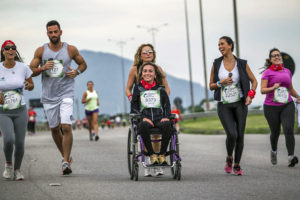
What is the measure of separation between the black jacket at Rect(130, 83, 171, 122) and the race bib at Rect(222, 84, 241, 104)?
109 cm

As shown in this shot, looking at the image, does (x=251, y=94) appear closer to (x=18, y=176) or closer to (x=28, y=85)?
(x=28, y=85)

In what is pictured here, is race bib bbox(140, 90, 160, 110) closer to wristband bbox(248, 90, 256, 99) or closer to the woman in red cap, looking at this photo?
wristband bbox(248, 90, 256, 99)

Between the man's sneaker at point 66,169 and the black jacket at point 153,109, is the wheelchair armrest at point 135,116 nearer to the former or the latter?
the black jacket at point 153,109

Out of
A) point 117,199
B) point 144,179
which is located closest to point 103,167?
point 144,179

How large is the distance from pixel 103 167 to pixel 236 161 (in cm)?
279

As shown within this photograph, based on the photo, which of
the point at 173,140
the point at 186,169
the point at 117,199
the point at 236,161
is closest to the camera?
the point at 117,199

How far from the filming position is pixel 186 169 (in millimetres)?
11828

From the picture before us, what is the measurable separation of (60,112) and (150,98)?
5.30ft

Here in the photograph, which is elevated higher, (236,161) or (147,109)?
(147,109)

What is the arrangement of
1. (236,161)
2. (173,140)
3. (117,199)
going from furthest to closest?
(236,161), (173,140), (117,199)

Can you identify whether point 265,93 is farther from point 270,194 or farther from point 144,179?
point 270,194

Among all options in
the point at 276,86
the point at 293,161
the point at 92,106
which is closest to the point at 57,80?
the point at 276,86

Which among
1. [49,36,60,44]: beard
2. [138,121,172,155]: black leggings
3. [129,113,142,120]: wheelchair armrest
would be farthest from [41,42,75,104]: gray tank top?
[138,121,172,155]: black leggings

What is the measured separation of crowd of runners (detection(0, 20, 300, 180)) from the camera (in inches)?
400
